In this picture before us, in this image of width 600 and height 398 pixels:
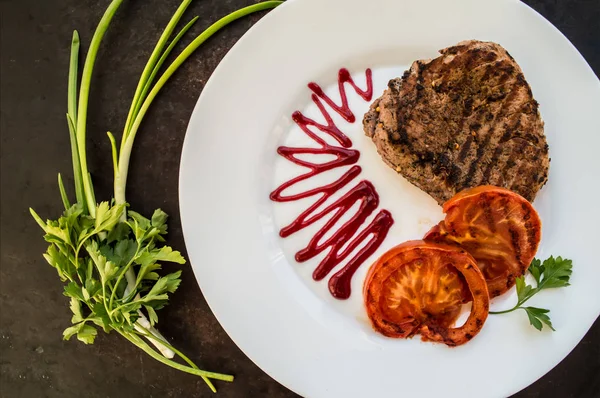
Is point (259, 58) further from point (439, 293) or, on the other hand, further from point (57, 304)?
point (57, 304)

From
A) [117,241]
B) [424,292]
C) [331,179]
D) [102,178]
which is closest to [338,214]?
[331,179]

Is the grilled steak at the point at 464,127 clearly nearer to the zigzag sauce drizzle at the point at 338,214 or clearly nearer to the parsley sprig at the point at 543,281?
the zigzag sauce drizzle at the point at 338,214

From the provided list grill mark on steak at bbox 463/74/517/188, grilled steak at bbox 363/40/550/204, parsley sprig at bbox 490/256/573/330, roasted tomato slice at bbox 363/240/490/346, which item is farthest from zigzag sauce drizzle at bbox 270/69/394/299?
parsley sprig at bbox 490/256/573/330

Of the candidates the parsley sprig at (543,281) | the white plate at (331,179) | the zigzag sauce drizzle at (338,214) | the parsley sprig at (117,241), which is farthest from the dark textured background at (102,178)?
the zigzag sauce drizzle at (338,214)

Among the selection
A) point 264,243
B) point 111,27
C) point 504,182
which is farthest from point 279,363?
point 111,27

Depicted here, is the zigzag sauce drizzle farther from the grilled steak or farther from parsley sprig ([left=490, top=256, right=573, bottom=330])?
parsley sprig ([left=490, top=256, right=573, bottom=330])
